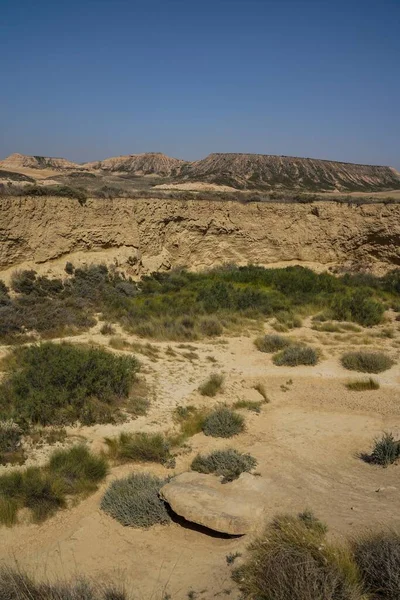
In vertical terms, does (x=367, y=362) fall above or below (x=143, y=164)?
below

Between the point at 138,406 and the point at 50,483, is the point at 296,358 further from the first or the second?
the point at 50,483

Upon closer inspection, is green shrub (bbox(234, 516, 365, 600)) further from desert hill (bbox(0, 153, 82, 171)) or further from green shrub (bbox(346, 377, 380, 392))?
desert hill (bbox(0, 153, 82, 171))

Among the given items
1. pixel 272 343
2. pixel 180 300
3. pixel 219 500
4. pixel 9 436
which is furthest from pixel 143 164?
pixel 219 500

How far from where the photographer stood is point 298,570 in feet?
12.3

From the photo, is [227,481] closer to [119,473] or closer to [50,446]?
[119,473]

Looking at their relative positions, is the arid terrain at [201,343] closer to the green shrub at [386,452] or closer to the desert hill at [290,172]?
the green shrub at [386,452]

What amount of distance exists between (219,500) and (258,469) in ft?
4.60

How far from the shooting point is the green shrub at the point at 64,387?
7.93 m

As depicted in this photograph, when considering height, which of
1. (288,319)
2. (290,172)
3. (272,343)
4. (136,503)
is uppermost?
(290,172)

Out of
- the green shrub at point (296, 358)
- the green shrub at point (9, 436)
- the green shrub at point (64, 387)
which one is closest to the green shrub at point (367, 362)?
the green shrub at point (296, 358)

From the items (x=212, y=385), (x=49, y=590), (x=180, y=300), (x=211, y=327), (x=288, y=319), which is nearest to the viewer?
(x=49, y=590)

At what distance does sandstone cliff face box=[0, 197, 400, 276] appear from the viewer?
18.4 metres

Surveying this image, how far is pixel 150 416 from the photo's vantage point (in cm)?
857

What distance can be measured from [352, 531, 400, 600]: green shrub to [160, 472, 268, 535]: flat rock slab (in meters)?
1.35
